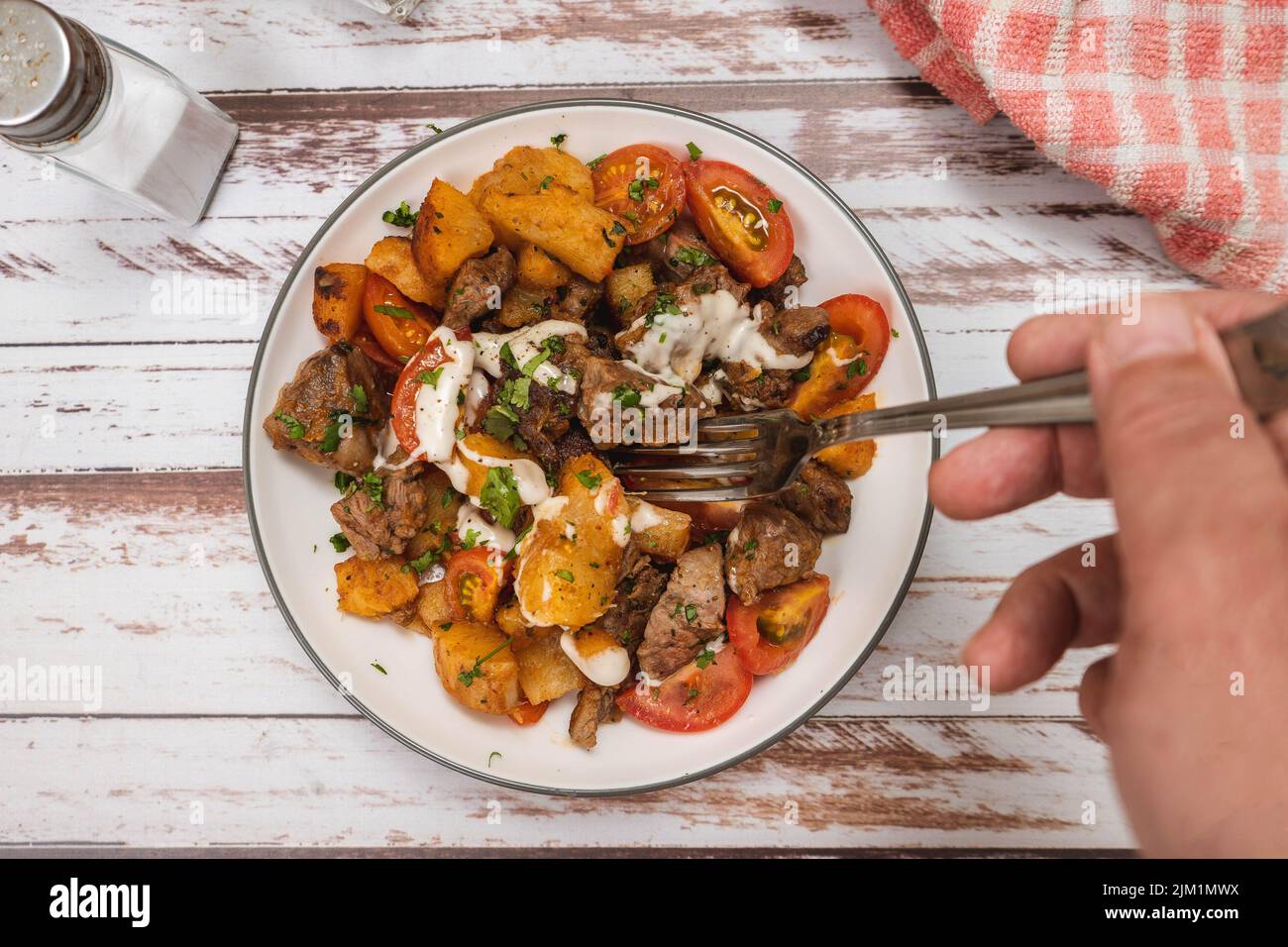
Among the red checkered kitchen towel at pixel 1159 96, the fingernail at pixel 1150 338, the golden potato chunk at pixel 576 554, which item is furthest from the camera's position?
the red checkered kitchen towel at pixel 1159 96

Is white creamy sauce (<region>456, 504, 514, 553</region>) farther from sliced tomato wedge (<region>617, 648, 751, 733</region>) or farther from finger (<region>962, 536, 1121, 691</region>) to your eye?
finger (<region>962, 536, 1121, 691</region>)

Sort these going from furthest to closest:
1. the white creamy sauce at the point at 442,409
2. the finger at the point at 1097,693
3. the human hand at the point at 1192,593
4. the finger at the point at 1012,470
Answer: the white creamy sauce at the point at 442,409 < the finger at the point at 1012,470 < the finger at the point at 1097,693 < the human hand at the point at 1192,593

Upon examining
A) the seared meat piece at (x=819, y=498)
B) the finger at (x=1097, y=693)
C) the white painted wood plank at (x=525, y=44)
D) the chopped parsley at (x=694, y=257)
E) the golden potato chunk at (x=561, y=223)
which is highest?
the white painted wood plank at (x=525, y=44)

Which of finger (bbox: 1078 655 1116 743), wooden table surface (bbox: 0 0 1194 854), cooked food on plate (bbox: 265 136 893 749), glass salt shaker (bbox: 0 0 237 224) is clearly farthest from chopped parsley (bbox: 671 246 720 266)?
glass salt shaker (bbox: 0 0 237 224)

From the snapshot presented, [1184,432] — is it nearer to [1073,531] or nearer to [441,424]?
[1073,531]

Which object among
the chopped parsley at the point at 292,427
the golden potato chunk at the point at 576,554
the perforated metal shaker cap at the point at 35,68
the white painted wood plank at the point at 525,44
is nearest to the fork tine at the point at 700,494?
the golden potato chunk at the point at 576,554

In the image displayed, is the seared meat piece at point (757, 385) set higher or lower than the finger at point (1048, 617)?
higher

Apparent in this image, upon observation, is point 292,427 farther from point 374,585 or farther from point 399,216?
point 399,216

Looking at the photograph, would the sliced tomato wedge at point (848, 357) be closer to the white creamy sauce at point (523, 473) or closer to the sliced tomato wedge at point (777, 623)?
the sliced tomato wedge at point (777, 623)
